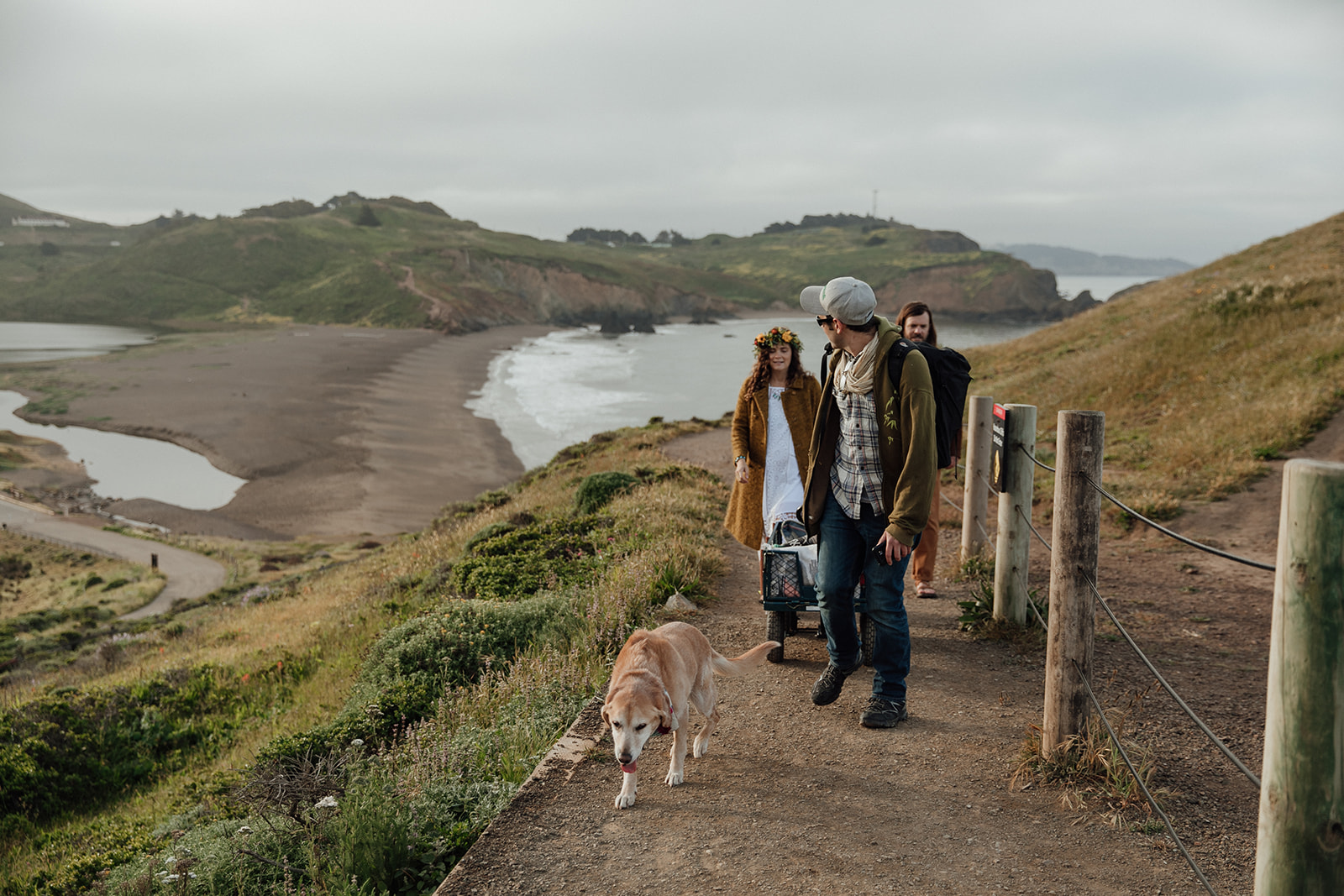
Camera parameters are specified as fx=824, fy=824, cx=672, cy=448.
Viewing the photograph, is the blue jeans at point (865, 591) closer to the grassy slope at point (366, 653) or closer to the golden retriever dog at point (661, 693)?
the golden retriever dog at point (661, 693)

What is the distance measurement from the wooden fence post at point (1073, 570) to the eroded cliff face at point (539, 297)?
95.3 m

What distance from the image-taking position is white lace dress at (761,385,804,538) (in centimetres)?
612

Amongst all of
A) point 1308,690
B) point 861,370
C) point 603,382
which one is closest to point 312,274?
point 603,382

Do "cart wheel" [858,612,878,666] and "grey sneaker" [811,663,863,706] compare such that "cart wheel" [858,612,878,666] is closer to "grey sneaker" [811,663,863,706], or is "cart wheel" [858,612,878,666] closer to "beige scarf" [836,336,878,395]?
"grey sneaker" [811,663,863,706]

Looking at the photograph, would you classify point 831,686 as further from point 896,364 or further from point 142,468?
point 142,468

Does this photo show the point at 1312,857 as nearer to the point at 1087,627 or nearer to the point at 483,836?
the point at 1087,627

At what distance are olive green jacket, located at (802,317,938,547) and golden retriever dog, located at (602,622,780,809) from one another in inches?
41.9

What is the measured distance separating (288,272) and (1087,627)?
127322 mm

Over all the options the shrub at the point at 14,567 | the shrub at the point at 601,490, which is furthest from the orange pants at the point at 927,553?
the shrub at the point at 14,567

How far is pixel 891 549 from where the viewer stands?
4.19 meters

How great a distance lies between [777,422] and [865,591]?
77.1 inches

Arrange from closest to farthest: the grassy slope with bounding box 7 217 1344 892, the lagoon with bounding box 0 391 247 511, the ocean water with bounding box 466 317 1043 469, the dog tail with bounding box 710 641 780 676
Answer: the dog tail with bounding box 710 641 780 676 < the grassy slope with bounding box 7 217 1344 892 < the lagoon with bounding box 0 391 247 511 < the ocean water with bounding box 466 317 1043 469

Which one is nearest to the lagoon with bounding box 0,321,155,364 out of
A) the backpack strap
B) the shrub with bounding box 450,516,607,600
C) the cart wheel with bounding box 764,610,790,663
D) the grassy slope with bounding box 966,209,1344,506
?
the shrub with bounding box 450,516,607,600

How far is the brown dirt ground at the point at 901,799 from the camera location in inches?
137
